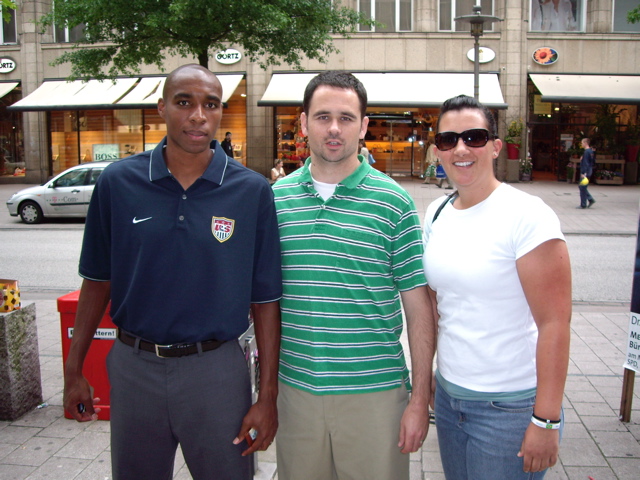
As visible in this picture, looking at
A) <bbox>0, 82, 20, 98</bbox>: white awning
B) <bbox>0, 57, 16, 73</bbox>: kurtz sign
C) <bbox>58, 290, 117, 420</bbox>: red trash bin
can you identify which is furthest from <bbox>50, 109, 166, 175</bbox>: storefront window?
<bbox>58, 290, 117, 420</bbox>: red trash bin

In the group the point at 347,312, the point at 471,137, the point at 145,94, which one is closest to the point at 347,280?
the point at 347,312

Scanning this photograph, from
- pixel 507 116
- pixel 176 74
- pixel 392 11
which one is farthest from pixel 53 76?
pixel 176 74

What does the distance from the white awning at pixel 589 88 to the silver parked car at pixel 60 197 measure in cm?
1630

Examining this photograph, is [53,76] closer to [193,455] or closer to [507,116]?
[507,116]

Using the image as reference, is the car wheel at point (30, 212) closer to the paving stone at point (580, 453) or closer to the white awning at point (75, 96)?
the white awning at point (75, 96)

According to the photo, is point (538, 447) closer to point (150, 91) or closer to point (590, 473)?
point (590, 473)

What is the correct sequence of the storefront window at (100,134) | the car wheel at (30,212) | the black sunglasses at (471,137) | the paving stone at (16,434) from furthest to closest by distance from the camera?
1. the storefront window at (100,134)
2. the car wheel at (30,212)
3. the paving stone at (16,434)
4. the black sunglasses at (471,137)

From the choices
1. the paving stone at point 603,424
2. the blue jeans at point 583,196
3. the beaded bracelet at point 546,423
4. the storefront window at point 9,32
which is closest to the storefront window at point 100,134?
the storefront window at point 9,32

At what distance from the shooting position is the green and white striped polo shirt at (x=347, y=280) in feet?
8.39

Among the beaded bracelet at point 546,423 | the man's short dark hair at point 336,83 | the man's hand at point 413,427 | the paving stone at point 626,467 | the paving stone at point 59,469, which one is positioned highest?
the man's short dark hair at point 336,83

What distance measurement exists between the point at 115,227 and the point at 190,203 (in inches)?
12.6

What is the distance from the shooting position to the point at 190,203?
247cm

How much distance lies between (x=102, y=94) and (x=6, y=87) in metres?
5.39

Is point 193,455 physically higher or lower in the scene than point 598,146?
lower
